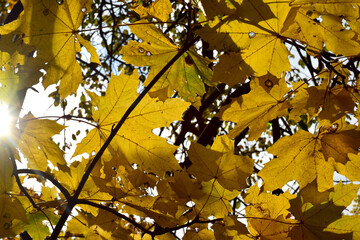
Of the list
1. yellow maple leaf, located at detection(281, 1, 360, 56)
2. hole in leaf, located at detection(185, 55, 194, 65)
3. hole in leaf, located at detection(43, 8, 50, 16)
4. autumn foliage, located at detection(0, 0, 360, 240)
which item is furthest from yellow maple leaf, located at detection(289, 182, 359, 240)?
hole in leaf, located at detection(43, 8, 50, 16)

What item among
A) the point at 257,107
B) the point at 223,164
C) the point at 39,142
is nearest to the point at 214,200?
the point at 223,164

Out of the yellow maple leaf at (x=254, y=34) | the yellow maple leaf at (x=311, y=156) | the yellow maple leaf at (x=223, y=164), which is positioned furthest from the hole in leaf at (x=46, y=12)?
the yellow maple leaf at (x=311, y=156)

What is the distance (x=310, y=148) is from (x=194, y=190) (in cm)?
49

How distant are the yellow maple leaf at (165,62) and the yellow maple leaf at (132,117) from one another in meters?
0.07

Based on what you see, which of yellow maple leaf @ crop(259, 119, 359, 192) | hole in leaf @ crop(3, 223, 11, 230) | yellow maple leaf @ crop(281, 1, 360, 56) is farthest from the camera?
yellow maple leaf @ crop(259, 119, 359, 192)

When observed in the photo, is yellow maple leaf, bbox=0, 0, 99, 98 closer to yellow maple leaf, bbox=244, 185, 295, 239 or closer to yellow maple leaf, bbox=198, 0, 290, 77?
yellow maple leaf, bbox=198, 0, 290, 77

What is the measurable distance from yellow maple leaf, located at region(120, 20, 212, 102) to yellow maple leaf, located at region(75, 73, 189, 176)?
7cm

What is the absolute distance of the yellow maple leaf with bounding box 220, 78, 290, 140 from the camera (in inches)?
49.3

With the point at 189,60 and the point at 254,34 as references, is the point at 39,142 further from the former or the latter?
the point at 254,34

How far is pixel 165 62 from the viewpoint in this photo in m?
1.37

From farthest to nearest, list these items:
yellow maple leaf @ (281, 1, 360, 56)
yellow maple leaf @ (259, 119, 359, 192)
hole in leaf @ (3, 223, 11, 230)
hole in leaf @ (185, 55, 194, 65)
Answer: hole in leaf @ (185, 55, 194, 65)
yellow maple leaf @ (259, 119, 359, 192)
hole in leaf @ (3, 223, 11, 230)
yellow maple leaf @ (281, 1, 360, 56)

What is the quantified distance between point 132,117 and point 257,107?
0.50 m

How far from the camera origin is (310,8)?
1000 mm

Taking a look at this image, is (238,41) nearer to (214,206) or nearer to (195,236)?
(214,206)
